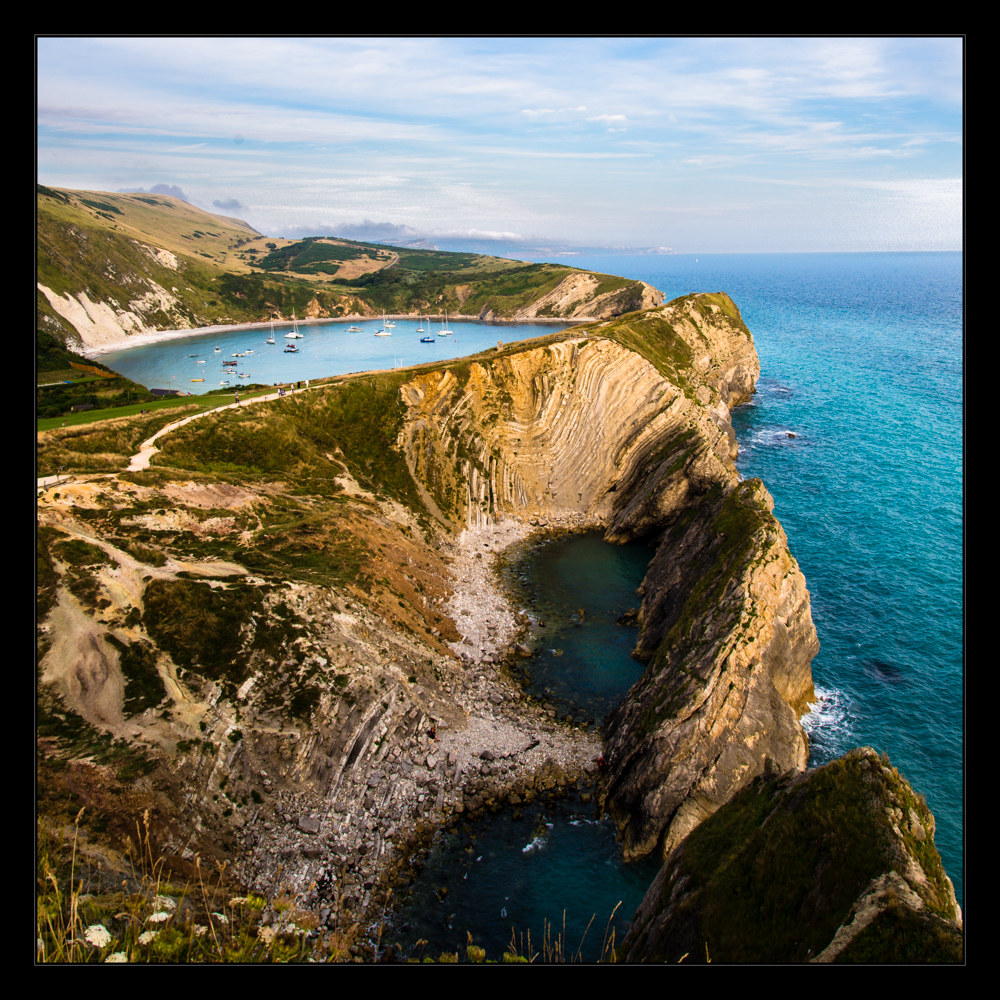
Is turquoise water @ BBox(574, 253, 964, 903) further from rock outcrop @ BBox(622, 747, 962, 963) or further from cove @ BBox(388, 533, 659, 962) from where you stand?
cove @ BBox(388, 533, 659, 962)

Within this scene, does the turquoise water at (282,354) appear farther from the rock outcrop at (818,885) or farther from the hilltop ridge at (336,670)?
the rock outcrop at (818,885)

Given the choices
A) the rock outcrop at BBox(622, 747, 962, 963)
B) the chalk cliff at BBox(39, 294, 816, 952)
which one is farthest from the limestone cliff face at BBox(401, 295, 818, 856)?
the rock outcrop at BBox(622, 747, 962, 963)

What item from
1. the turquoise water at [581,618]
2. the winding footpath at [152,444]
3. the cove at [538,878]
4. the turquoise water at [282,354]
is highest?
the turquoise water at [282,354]

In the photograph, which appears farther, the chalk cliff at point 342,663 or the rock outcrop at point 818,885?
the chalk cliff at point 342,663

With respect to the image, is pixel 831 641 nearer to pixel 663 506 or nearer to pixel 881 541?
pixel 881 541

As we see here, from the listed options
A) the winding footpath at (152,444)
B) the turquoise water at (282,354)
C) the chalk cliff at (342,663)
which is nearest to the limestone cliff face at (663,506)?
the chalk cliff at (342,663)

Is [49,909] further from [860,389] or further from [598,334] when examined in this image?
[860,389]
